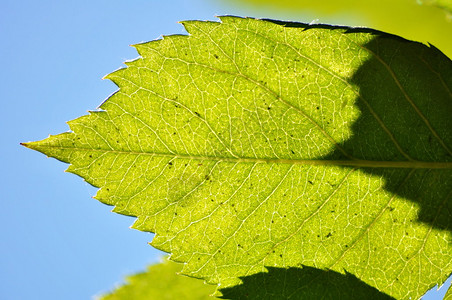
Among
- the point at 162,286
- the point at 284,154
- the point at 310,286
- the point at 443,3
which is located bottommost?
the point at 162,286

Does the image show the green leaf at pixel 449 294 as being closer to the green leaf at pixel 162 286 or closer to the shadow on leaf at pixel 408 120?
the shadow on leaf at pixel 408 120

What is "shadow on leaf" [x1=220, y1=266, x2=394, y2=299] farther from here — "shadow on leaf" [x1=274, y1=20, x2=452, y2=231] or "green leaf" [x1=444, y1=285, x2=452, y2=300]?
"shadow on leaf" [x1=274, y1=20, x2=452, y2=231]

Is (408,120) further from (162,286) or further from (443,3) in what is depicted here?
(162,286)

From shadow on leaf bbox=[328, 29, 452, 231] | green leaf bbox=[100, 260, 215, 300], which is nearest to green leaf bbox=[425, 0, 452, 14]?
shadow on leaf bbox=[328, 29, 452, 231]

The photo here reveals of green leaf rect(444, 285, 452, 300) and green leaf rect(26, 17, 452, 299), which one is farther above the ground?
green leaf rect(26, 17, 452, 299)

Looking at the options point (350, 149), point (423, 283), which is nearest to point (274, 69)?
point (350, 149)

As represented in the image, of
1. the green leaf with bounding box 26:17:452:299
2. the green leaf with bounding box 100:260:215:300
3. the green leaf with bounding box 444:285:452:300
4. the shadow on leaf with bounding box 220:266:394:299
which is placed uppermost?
the green leaf with bounding box 26:17:452:299

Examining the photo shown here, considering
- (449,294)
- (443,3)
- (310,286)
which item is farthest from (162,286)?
(443,3)
